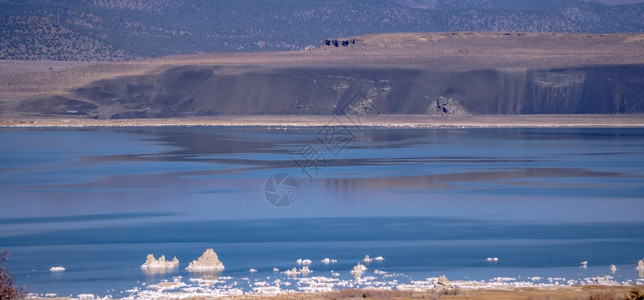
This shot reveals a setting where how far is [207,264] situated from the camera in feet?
69.8

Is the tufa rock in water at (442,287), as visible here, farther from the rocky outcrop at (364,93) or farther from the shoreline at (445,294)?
the rocky outcrop at (364,93)

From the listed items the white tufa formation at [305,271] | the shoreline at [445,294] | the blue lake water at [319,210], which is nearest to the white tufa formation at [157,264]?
the blue lake water at [319,210]

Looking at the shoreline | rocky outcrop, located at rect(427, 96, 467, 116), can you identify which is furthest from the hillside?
the shoreline

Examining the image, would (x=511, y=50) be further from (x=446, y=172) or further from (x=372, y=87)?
(x=446, y=172)

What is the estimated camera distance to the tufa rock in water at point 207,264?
2117 centimetres

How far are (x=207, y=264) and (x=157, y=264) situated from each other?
3.54ft

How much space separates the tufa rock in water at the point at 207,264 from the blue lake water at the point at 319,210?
0.76 feet

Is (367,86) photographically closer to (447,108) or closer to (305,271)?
(447,108)

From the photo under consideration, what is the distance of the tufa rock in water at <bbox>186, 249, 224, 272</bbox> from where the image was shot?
2117cm

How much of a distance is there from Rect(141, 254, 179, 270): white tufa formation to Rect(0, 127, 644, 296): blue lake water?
0.23 metres

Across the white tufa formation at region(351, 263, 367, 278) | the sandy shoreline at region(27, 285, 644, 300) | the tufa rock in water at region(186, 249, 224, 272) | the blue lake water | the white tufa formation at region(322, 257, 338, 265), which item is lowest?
the sandy shoreline at region(27, 285, 644, 300)

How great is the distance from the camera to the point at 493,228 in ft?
89.7

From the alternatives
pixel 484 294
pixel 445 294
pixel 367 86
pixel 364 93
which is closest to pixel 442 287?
pixel 445 294

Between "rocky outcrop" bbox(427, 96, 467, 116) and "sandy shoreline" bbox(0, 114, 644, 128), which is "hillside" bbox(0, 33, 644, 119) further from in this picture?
"sandy shoreline" bbox(0, 114, 644, 128)
